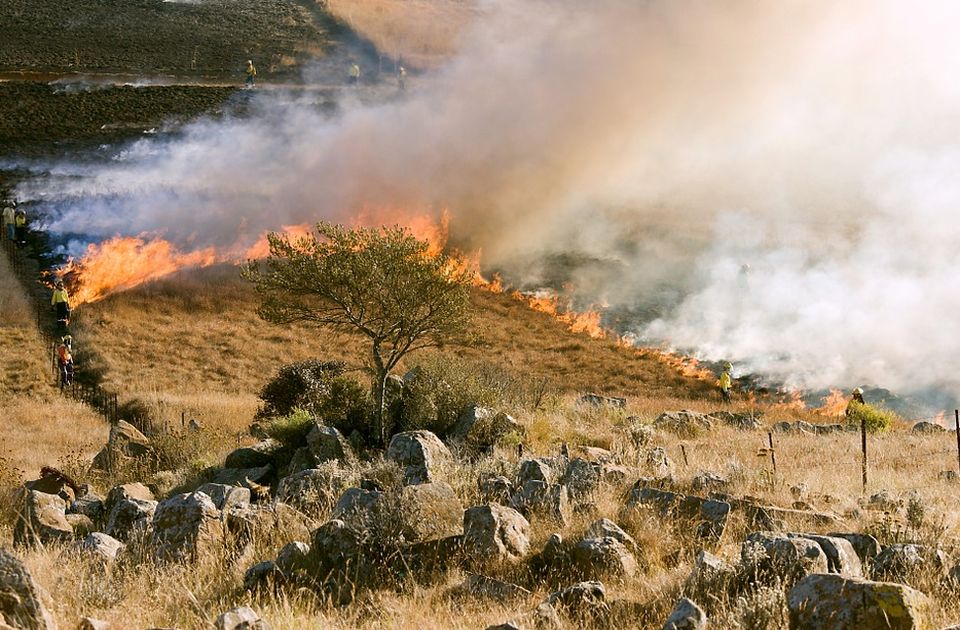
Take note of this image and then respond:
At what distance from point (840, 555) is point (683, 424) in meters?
16.7

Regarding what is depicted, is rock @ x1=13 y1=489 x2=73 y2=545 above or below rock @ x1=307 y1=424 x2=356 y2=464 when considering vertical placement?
above

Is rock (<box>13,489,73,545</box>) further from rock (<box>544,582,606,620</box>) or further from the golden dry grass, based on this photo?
the golden dry grass

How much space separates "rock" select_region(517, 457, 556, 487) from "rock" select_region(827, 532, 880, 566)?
14.7 feet

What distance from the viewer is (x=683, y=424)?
2434 centimetres

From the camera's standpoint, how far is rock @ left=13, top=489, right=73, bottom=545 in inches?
464

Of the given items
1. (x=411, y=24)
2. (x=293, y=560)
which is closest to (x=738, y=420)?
(x=293, y=560)

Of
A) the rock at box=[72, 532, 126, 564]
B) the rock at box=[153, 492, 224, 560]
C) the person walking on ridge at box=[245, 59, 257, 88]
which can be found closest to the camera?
the rock at box=[72, 532, 126, 564]

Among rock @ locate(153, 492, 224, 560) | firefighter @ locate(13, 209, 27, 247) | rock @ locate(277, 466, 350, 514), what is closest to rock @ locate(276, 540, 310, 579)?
rock @ locate(153, 492, 224, 560)

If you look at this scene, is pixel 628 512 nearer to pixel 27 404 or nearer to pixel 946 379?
pixel 27 404

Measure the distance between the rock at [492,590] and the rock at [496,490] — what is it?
2.93 metres

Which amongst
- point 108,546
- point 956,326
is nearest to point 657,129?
point 956,326

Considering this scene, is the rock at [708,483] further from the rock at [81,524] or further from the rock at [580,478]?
the rock at [81,524]

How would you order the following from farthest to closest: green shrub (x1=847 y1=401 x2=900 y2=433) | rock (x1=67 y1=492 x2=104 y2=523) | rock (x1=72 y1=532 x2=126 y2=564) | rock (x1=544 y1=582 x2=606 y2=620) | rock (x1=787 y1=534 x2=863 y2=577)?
1. green shrub (x1=847 y1=401 x2=900 y2=433)
2. rock (x1=67 y1=492 x2=104 y2=523)
3. rock (x1=72 y1=532 x2=126 y2=564)
4. rock (x1=787 y1=534 x2=863 y2=577)
5. rock (x1=544 y1=582 x2=606 y2=620)

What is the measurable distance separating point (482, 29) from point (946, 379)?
2359 inches
